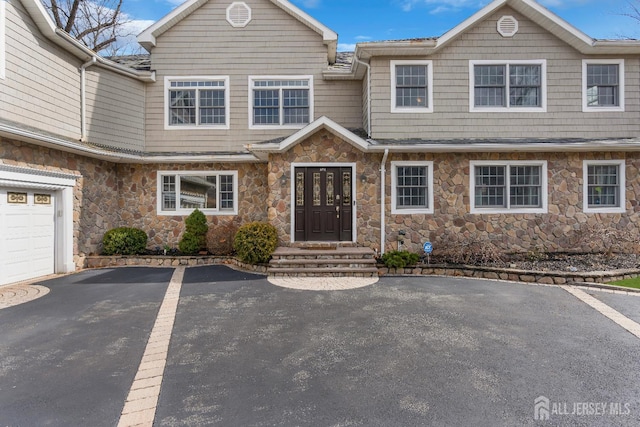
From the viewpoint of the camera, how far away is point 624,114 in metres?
10.6

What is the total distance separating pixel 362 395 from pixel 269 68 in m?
11.2

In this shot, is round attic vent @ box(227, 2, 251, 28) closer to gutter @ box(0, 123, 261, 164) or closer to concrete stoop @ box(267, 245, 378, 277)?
gutter @ box(0, 123, 261, 164)

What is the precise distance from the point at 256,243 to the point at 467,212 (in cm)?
650

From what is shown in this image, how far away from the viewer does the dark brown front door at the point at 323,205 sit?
1045cm

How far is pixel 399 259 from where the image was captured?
9242 millimetres

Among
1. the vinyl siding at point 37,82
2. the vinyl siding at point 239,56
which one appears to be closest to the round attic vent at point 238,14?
the vinyl siding at point 239,56

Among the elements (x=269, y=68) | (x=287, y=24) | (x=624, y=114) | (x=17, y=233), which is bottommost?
(x=17, y=233)

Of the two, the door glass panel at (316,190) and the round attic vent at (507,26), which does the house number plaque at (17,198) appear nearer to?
the door glass panel at (316,190)

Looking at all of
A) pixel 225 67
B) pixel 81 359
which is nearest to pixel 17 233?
pixel 81 359

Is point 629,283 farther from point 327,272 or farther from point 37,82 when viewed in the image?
point 37,82

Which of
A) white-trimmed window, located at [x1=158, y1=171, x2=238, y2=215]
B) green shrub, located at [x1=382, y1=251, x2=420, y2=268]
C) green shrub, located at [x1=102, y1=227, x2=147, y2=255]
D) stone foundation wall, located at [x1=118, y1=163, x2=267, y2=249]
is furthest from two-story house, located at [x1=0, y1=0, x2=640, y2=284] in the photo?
green shrub, located at [x1=382, y1=251, x2=420, y2=268]

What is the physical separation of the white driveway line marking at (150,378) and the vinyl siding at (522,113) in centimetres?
849

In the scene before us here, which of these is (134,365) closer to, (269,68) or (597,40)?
(269,68)

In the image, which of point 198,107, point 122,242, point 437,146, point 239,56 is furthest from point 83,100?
point 437,146
